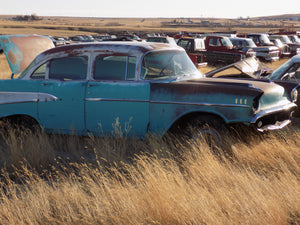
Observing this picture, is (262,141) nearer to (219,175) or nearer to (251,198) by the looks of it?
(219,175)

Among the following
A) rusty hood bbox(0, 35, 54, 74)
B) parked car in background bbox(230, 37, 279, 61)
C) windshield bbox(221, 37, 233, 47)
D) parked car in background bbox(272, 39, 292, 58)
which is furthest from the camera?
parked car in background bbox(272, 39, 292, 58)

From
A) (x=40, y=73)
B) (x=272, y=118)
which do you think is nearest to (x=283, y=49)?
(x=272, y=118)

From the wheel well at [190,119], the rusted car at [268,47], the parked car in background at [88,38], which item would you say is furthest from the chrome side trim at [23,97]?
the parked car in background at [88,38]

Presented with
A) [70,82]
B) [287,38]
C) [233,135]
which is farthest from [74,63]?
[287,38]

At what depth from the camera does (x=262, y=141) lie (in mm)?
5152

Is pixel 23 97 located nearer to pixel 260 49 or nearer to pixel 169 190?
pixel 169 190

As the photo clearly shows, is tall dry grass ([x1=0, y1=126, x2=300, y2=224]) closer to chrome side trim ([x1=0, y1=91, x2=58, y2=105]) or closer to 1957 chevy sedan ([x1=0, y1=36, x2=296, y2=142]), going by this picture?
1957 chevy sedan ([x1=0, y1=36, x2=296, y2=142])

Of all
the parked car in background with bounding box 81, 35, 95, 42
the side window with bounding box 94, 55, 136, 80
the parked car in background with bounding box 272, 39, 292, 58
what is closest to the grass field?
the side window with bounding box 94, 55, 136, 80

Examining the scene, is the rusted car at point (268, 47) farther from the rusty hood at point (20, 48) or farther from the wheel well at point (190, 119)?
the wheel well at point (190, 119)

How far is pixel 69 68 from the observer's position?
527 cm

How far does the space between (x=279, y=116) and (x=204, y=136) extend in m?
1.39

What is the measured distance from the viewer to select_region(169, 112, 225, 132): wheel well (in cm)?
477

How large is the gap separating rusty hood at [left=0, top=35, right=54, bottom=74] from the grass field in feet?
5.08

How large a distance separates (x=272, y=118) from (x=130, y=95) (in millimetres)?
2092
